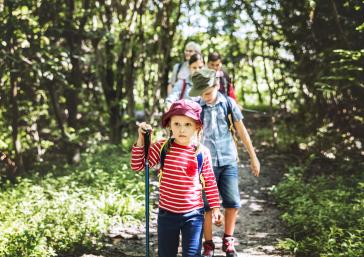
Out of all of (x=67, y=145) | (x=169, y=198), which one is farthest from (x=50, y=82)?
(x=169, y=198)

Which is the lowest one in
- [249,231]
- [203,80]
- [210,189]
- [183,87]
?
[249,231]

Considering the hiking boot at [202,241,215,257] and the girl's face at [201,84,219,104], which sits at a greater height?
the girl's face at [201,84,219,104]

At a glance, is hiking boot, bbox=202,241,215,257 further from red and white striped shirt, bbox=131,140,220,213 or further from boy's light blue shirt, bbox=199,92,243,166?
red and white striped shirt, bbox=131,140,220,213

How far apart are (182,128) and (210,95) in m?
1.04

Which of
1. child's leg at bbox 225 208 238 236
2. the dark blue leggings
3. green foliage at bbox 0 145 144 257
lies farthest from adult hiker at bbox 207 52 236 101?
the dark blue leggings

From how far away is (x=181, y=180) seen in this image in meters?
3.72

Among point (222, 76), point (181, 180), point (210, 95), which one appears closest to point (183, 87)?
point (222, 76)

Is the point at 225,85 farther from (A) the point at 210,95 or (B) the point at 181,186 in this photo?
(B) the point at 181,186

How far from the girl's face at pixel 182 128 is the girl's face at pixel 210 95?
931 mm

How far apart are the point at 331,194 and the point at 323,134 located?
2.93m

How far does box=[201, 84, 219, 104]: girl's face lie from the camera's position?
465cm

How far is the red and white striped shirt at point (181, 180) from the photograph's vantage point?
3.71 m

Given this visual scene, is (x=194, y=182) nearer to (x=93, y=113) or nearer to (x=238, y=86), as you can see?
(x=93, y=113)

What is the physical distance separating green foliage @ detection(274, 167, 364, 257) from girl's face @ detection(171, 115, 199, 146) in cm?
211
